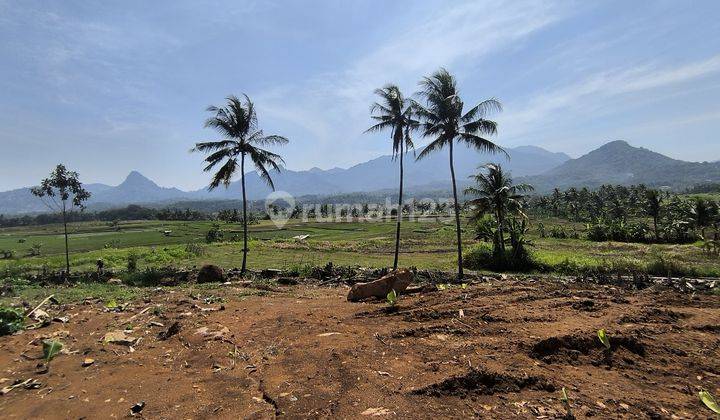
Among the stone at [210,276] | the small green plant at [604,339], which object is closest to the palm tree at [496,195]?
the stone at [210,276]

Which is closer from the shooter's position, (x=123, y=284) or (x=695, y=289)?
(x=695, y=289)

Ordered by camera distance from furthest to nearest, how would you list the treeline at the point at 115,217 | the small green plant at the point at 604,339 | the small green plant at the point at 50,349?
the treeline at the point at 115,217, the small green plant at the point at 50,349, the small green plant at the point at 604,339

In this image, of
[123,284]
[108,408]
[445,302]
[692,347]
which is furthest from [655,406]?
[123,284]

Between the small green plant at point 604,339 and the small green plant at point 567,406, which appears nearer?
the small green plant at point 567,406

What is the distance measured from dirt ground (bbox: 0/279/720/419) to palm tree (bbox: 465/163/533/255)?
17.3 m

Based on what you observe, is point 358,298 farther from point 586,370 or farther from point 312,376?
point 586,370

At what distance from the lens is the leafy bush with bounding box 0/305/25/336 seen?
8.40 meters

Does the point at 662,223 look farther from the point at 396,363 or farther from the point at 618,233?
the point at 396,363

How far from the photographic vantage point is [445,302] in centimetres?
937

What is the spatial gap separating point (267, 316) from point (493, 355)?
18.7 ft

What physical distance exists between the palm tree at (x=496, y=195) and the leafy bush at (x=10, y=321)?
23.0 metres

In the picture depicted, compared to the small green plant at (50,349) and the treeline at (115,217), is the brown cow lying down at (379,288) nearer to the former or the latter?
the small green plant at (50,349)

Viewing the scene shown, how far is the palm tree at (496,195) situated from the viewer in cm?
2653

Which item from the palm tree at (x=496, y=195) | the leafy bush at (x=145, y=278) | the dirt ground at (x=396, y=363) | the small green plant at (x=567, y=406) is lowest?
the leafy bush at (x=145, y=278)
